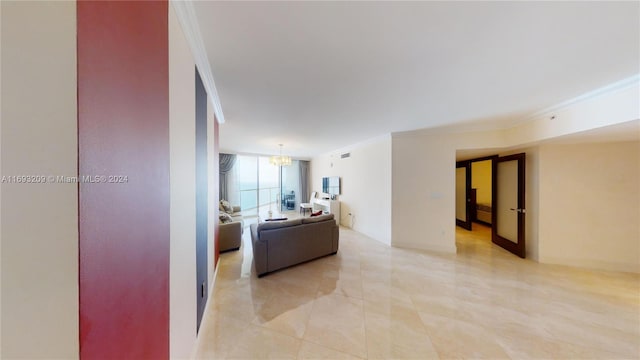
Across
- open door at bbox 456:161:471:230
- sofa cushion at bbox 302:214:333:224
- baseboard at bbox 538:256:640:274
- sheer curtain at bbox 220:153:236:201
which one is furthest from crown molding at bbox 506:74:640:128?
sheer curtain at bbox 220:153:236:201

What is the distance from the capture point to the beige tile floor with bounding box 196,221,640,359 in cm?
176

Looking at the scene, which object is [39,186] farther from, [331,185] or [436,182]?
[331,185]

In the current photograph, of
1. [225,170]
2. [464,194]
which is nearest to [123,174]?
[225,170]

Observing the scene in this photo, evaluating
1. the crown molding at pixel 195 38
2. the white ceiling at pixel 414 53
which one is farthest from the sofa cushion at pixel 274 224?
the crown molding at pixel 195 38

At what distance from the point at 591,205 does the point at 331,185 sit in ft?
17.3

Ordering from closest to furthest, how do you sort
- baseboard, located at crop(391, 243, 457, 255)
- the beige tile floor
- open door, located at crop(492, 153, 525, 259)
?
the beige tile floor → open door, located at crop(492, 153, 525, 259) → baseboard, located at crop(391, 243, 457, 255)

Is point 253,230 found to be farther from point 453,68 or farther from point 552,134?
point 552,134

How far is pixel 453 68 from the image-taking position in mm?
1880

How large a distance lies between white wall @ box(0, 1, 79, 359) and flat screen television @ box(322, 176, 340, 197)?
19.8ft

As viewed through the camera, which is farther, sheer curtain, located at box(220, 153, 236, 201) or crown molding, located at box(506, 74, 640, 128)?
sheer curtain, located at box(220, 153, 236, 201)

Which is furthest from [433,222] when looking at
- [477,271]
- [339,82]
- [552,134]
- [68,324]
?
[68,324]

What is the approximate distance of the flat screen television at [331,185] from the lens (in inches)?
255

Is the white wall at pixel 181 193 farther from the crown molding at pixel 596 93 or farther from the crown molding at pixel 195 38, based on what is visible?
the crown molding at pixel 596 93

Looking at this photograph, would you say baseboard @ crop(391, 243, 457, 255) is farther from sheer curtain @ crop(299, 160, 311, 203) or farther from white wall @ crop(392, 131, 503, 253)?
sheer curtain @ crop(299, 160, 311, 203)
